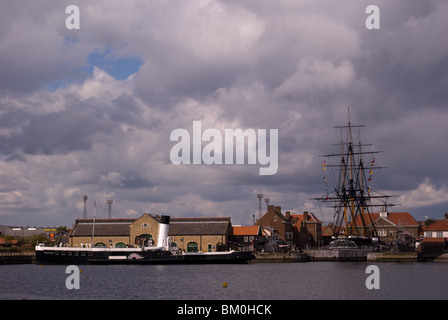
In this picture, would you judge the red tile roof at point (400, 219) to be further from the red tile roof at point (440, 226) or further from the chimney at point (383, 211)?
the red tile roof at point (440, 226)

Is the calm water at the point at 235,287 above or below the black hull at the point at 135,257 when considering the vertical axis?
below

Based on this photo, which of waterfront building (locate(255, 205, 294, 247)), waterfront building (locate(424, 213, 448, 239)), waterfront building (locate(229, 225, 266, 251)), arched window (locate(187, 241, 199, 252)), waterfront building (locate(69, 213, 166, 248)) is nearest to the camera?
arched window (locate(187, 241, 199, 252))

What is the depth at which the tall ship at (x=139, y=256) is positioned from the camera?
98562mm

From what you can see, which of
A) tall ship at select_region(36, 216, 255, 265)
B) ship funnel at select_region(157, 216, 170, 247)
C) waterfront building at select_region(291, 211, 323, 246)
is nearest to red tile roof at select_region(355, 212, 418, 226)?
waterfront building at select_region(291, 211, 323, 246)

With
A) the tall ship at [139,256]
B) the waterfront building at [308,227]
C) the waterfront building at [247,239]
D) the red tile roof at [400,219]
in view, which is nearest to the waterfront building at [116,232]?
the tall ship at [139,256]

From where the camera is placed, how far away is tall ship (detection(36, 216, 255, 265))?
98562 millimetres

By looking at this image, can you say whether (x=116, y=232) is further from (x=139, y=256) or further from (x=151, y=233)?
(x=139, y=256)

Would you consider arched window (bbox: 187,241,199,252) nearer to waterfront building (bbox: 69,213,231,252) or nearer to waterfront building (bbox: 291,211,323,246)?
waterfront building (bbox: 69,213,231,252)

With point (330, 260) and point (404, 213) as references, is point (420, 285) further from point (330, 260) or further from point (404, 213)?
point (404, 213)

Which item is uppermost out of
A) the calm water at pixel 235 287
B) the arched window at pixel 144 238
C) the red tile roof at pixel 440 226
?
the red tile roof at pixel 440 226

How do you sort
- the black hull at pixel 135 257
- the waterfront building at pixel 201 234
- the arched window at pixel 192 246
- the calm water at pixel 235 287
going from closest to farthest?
the calm water at pixel 235 287 → the black hull at pixel 135 257 → the waterfront building at pixel 201 234 → the arched window at pixel 192 246
